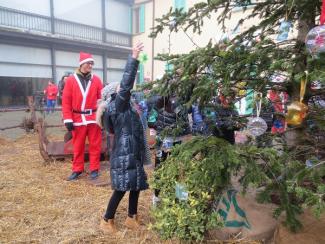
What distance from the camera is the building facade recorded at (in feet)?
58.0

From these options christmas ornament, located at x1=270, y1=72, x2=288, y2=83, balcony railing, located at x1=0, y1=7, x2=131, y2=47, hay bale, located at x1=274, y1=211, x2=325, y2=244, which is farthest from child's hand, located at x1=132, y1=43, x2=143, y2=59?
balcony railing, located at x1=0, y1=7, x2=131, y2=47

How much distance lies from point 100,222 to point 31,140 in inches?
214

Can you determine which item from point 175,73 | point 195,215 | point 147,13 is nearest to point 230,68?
point 175,73

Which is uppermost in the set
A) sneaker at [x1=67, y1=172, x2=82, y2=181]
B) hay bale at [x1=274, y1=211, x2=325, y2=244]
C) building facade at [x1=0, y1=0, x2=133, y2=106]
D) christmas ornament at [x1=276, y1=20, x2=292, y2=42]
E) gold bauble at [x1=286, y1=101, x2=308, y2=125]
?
building facade at [x1=0, y1=0, x2=133, y2=106]

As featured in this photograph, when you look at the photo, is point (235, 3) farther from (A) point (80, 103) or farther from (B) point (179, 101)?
(A) point (80, 103)

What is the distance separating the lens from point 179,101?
10.6 feet

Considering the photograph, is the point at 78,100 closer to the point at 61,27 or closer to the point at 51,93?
the point at 51,93

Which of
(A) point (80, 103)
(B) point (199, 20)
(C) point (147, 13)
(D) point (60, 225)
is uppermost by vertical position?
(C) point (147, 13)

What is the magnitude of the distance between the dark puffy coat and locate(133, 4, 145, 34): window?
20.3 metres

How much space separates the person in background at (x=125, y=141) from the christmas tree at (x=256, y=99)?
0.83ft

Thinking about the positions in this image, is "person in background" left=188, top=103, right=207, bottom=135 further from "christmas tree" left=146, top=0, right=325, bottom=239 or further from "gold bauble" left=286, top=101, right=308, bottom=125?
"gold bauble" left=286, top=101, right=308, bottom=125

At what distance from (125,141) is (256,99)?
131 cm

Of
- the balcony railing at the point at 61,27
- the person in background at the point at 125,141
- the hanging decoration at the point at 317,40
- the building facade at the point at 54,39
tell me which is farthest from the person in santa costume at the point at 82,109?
the balcony railing at the point at 61,27

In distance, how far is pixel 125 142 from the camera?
3305 mm
